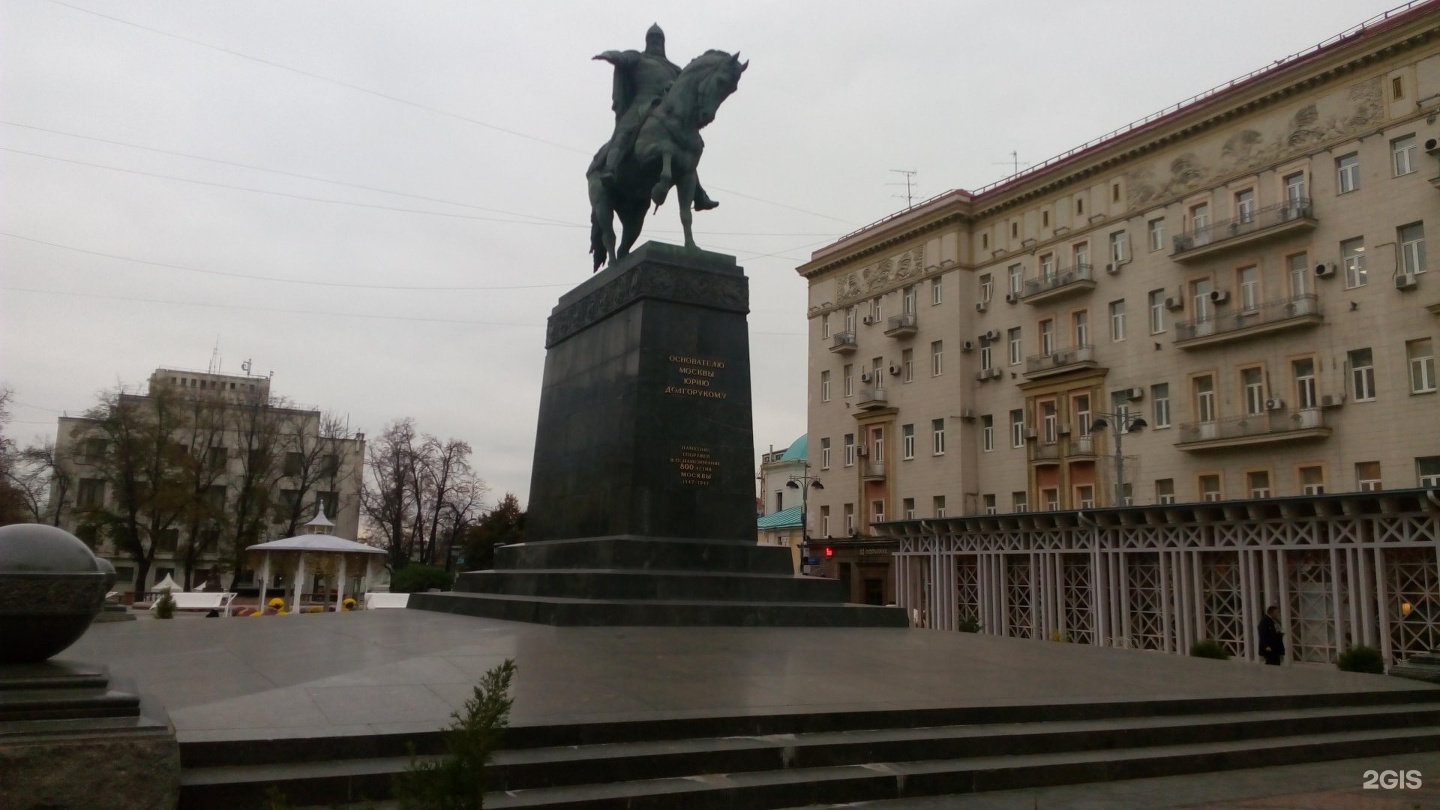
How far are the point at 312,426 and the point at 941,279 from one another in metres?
44.2

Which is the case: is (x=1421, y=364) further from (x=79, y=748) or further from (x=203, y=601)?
(x=203, y=601)

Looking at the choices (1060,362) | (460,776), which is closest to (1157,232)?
(1060,362)

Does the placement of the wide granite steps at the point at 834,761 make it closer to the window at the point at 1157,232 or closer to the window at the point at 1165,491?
the window at the point at 1165,491

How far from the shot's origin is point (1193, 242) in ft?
118

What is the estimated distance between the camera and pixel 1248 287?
114 feet

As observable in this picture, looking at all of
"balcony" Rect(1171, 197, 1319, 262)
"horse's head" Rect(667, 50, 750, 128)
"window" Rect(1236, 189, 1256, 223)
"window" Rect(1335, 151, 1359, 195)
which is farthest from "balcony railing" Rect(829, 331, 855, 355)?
"horse's head" Rect(667, 50, 750, 128)

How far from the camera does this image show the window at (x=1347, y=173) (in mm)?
31875

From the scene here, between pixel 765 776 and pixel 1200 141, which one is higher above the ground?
pixel 1200 141

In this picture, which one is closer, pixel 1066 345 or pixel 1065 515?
pixel 1065 515

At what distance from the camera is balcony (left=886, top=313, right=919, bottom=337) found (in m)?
48.1

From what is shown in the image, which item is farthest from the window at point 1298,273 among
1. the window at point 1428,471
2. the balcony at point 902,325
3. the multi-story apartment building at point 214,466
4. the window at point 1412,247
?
the multi-story apartment building at point 214,466

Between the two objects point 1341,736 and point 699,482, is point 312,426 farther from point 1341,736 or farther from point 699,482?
point 1341,736

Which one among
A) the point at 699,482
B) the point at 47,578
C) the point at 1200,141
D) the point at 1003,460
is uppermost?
the point at 1200,141

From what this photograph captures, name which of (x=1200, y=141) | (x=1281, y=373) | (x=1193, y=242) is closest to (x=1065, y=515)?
(x=1281, y=373)
